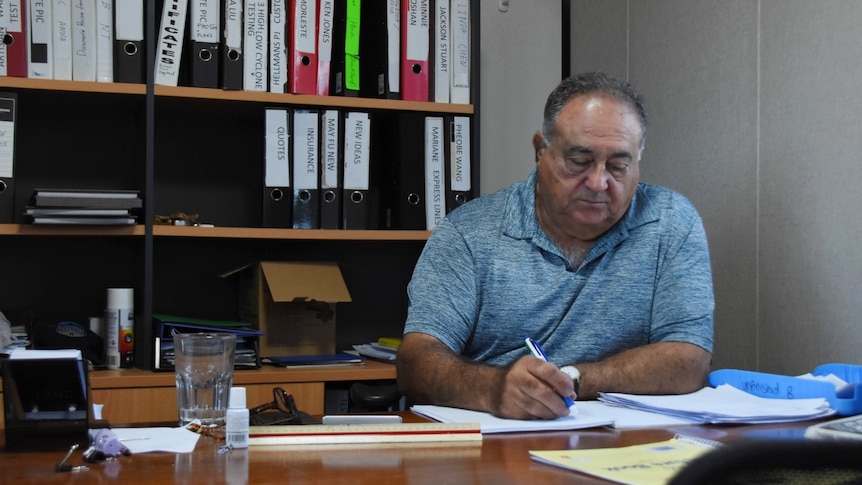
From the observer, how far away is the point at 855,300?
200 cm

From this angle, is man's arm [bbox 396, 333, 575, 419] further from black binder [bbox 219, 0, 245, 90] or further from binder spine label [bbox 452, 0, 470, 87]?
binder spine label [bbox 452, 0, 470, 87]

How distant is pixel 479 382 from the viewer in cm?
152

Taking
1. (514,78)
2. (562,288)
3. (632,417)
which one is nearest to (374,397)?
(562,288)

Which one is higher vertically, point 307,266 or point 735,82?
point 735,82

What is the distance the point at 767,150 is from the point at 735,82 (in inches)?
8.4

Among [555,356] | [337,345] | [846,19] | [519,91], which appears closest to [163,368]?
[337,345]

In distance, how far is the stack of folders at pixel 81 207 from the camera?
234 cm

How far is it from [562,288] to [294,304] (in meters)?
1.02

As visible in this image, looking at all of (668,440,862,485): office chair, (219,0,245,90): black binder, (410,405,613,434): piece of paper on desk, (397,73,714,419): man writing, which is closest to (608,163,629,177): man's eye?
(397,73,714,419): man writing

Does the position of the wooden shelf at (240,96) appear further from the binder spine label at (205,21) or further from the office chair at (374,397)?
the office chair at (374,397)

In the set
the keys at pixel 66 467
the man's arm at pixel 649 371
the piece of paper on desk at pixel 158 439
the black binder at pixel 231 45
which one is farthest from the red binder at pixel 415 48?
the keys at pixel 66 467

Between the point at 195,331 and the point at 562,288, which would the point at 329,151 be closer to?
the point at 195,331

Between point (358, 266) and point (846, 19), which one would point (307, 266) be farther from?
point (846, 19)

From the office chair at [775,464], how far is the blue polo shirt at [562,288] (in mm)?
1408
